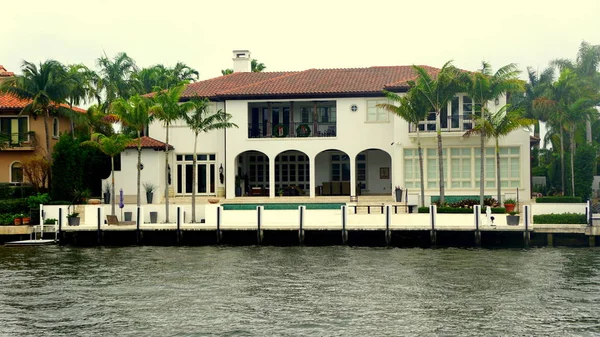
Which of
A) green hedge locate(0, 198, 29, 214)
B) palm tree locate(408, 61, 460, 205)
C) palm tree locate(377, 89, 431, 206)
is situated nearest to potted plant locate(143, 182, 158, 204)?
green hedge locate(0, 198, 29, 214)

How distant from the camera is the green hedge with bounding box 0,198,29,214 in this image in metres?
43.0

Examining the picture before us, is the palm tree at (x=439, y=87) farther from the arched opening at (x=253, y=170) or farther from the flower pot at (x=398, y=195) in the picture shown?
the arched opening at (x=253, y=170)

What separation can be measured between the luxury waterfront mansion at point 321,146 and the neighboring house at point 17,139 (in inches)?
276

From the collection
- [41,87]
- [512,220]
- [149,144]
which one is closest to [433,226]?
[512,220]

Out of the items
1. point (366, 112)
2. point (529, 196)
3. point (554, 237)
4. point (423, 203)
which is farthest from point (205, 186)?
point (554, 237)

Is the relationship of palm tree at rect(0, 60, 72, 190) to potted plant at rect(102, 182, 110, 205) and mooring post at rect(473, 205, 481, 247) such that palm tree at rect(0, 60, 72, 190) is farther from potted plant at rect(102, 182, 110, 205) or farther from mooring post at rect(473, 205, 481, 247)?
mooring post at rect(473, 205, 481, 247)

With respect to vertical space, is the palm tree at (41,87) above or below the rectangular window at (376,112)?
above

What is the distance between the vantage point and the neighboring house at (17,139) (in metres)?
52.5

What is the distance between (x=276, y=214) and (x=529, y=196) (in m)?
16.0

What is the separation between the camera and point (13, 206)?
1705 inches

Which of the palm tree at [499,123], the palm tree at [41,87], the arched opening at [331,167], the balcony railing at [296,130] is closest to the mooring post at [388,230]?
the palm tree at [499,123]

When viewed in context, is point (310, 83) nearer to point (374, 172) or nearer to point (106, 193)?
point (374, 172)

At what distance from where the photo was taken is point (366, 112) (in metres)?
49.5

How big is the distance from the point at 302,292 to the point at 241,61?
1442 inches
